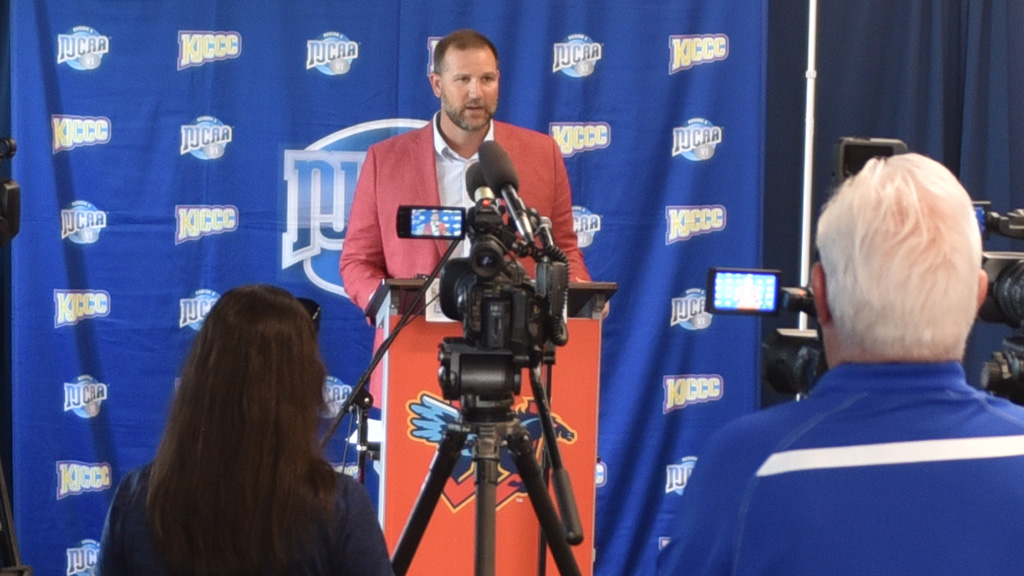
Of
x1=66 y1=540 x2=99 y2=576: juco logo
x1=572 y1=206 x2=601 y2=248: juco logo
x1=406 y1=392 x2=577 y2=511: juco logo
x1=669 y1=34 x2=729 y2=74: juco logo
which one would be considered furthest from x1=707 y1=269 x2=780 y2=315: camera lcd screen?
x1=66 y1=540 x2=99 y2=576: juco logo

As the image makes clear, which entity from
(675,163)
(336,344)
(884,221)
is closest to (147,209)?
(336,344)

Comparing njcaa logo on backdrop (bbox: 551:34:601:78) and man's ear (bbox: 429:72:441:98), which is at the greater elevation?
njcaa logo on backdrop (bbox: 551:34:601:78)

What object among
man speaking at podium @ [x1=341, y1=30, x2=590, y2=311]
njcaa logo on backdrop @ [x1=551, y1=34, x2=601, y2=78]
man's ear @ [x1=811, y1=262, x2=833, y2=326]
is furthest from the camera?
njcaa logo on backdrop @ [x1=551, y1=34, x2=601, y2=78]

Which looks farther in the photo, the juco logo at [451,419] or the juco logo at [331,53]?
the juco logo at [331,53]

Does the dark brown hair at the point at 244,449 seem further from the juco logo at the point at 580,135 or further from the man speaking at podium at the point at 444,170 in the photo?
the juco logo at the point at 580,135

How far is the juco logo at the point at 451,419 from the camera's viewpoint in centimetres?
283

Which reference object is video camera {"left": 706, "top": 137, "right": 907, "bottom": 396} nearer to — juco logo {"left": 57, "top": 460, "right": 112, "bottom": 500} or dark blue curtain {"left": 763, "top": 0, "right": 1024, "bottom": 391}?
dark blue curtain {"left": 763, "top": 0, "right": 1024, "bottom": 391}

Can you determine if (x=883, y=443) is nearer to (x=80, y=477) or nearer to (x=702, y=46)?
(x=702, y=46)

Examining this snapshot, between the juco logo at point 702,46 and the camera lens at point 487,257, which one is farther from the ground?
the juco logo at point 702,46

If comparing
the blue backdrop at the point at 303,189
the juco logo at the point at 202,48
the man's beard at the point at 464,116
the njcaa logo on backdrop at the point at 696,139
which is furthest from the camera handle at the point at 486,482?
the juco logo at the point at 202,48

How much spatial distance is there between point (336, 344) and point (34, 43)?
1425 millimetres

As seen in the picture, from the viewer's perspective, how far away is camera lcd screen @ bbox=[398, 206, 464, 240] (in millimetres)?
2447

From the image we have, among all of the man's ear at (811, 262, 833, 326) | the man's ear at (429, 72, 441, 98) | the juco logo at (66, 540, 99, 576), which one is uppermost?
the man's ear at (429, 72, 441, 98)

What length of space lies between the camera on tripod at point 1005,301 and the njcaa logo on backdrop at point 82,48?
9.82 ft
